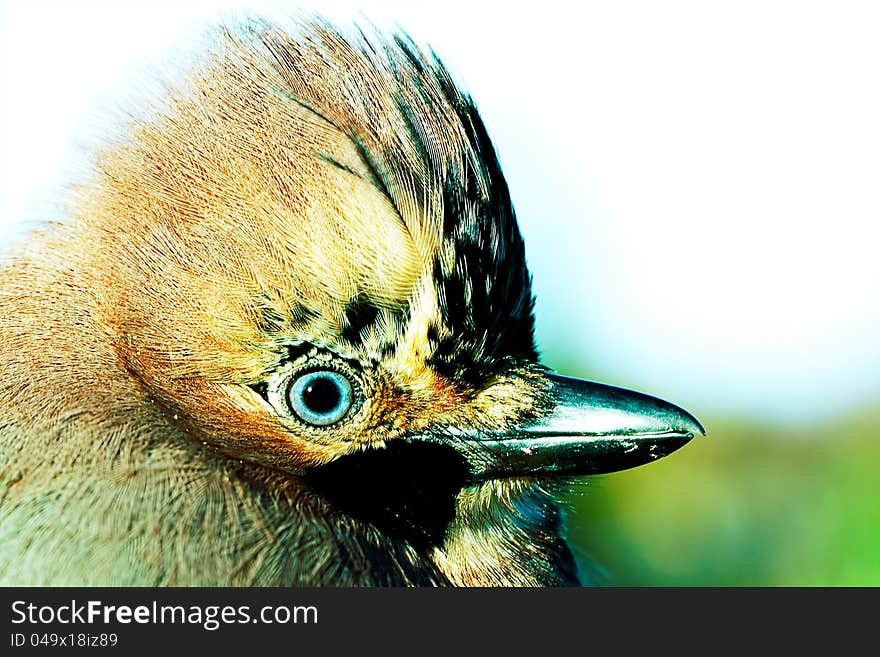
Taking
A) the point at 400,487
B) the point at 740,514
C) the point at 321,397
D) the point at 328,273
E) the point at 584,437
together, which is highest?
the point at 328,273

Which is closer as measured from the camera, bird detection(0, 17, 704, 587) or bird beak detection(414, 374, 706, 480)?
bird detection(0, 17, 704, 587)

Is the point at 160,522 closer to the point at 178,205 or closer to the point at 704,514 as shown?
the point at 178,205

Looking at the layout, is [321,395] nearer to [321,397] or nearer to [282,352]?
[321,397]

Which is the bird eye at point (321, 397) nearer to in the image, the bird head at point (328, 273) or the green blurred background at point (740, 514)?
the bird head at point (328, 273)

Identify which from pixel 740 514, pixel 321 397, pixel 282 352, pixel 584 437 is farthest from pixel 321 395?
pixel 740 514

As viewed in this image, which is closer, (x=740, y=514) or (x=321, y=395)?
(x=321, y=395)

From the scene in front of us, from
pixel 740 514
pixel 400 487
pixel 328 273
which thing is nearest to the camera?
pixel 328 273

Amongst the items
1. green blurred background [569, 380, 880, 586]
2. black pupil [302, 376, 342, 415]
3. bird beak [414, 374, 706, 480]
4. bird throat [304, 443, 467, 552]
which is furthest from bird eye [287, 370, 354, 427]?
green blurred background [569, 380, 880, 586]

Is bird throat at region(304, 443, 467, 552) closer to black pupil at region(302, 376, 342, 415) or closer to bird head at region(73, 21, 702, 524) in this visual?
bird head at region(73, 21, 702, 524)
